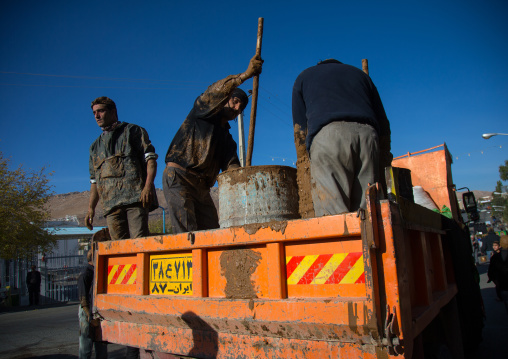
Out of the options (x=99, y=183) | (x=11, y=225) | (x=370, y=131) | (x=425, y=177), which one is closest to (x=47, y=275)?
(x=11, y=225)

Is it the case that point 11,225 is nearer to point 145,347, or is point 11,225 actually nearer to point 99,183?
point 99,183

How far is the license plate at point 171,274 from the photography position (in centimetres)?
228

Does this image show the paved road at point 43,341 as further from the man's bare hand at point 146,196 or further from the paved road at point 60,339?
the man's bare hand at point 146,196

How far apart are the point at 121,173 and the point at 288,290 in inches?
96.8

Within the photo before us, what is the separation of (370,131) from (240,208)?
116 centimetres

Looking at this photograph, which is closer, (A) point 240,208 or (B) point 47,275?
(A) point 240,208

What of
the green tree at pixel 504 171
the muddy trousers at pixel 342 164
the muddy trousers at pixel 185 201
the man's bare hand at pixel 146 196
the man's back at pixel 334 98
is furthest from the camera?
the green tree at pixel 504 171

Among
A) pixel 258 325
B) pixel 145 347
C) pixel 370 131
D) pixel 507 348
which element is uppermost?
pixel 370 131

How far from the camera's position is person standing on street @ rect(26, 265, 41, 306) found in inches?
617

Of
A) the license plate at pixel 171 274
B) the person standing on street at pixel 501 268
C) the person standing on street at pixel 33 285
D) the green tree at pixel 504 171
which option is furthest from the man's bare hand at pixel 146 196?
the green tree at pixel 504 171

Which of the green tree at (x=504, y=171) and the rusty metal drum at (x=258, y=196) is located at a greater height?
the green tree at (x=504, y=171)

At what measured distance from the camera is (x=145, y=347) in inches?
93.4

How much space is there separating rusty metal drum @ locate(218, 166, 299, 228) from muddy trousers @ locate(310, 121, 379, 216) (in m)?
0.55

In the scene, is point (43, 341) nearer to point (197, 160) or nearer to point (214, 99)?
point (197, 160)
